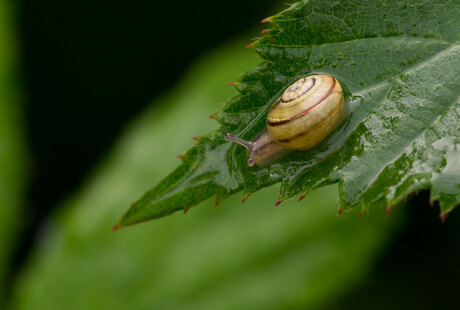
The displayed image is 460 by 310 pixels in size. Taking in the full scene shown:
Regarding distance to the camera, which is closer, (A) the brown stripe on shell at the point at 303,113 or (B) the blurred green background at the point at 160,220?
(A) the brown stripe on shell at the point at 303,113

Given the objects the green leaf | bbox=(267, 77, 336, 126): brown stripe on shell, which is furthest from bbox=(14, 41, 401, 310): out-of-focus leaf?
the green leaf

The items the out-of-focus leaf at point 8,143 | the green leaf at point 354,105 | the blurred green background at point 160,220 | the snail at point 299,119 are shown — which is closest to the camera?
the green leaf at point 354,105

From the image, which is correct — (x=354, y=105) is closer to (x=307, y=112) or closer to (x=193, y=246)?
(x=307, y=112)

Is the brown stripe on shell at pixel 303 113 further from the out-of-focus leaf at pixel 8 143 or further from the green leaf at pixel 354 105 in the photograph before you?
the out-of-focus leaf at pixel 8 143

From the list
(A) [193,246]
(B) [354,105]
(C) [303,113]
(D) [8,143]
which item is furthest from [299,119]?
(D) [8,143]

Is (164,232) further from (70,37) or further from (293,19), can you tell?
(70,37)

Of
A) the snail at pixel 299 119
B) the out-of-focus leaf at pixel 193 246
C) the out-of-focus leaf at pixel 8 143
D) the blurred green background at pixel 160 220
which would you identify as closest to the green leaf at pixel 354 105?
the snail at pixel 299 119
